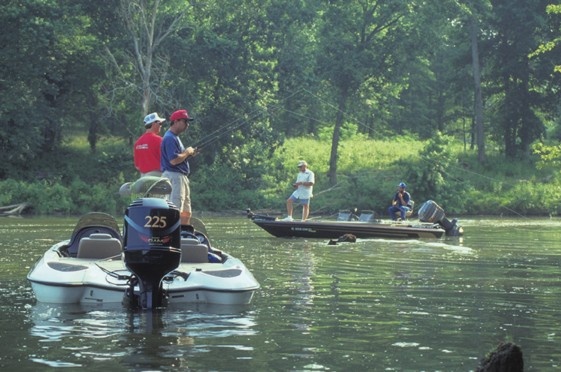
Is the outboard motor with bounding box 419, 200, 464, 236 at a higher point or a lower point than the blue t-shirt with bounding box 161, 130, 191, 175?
lower

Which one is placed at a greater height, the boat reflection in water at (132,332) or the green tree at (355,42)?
the green tree at (355,42)

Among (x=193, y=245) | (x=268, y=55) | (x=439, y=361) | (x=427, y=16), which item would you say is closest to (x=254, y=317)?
(x=193, y=245)

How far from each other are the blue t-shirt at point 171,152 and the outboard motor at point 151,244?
11.5 ft

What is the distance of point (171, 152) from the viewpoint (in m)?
15.0

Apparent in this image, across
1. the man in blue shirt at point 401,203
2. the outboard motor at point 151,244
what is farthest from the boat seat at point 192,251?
the man in blue shirt at point 401,203

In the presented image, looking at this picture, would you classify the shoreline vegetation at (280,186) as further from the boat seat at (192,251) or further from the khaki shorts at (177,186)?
the boat seat at (192,251)

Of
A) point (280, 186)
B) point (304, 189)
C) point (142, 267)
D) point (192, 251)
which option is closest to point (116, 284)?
point (142, 267)

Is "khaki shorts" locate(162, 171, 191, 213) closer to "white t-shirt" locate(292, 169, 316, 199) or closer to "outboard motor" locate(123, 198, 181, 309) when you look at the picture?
"outboard motor" locate(123, 198, 181, 309)

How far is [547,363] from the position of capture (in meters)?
9.47

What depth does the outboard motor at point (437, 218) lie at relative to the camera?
94.4 ft

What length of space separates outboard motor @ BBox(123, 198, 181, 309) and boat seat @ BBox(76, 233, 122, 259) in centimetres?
265

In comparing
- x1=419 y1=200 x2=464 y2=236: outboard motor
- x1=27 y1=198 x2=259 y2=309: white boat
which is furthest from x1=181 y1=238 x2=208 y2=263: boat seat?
x1=419 y1=200 x2=464 y2=236: outboard motor

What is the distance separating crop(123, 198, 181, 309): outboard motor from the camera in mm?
11133

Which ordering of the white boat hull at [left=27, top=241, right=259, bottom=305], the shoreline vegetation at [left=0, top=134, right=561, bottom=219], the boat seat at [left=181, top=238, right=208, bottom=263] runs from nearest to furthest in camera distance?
the white boat hull at [left=27, top=241, right=259, bottom=305] < the boat seat at [left=181, top=238, right=208, bottom=263] < the shoreline vegetation at [left=0, top=134, right=561, bottom=219]
